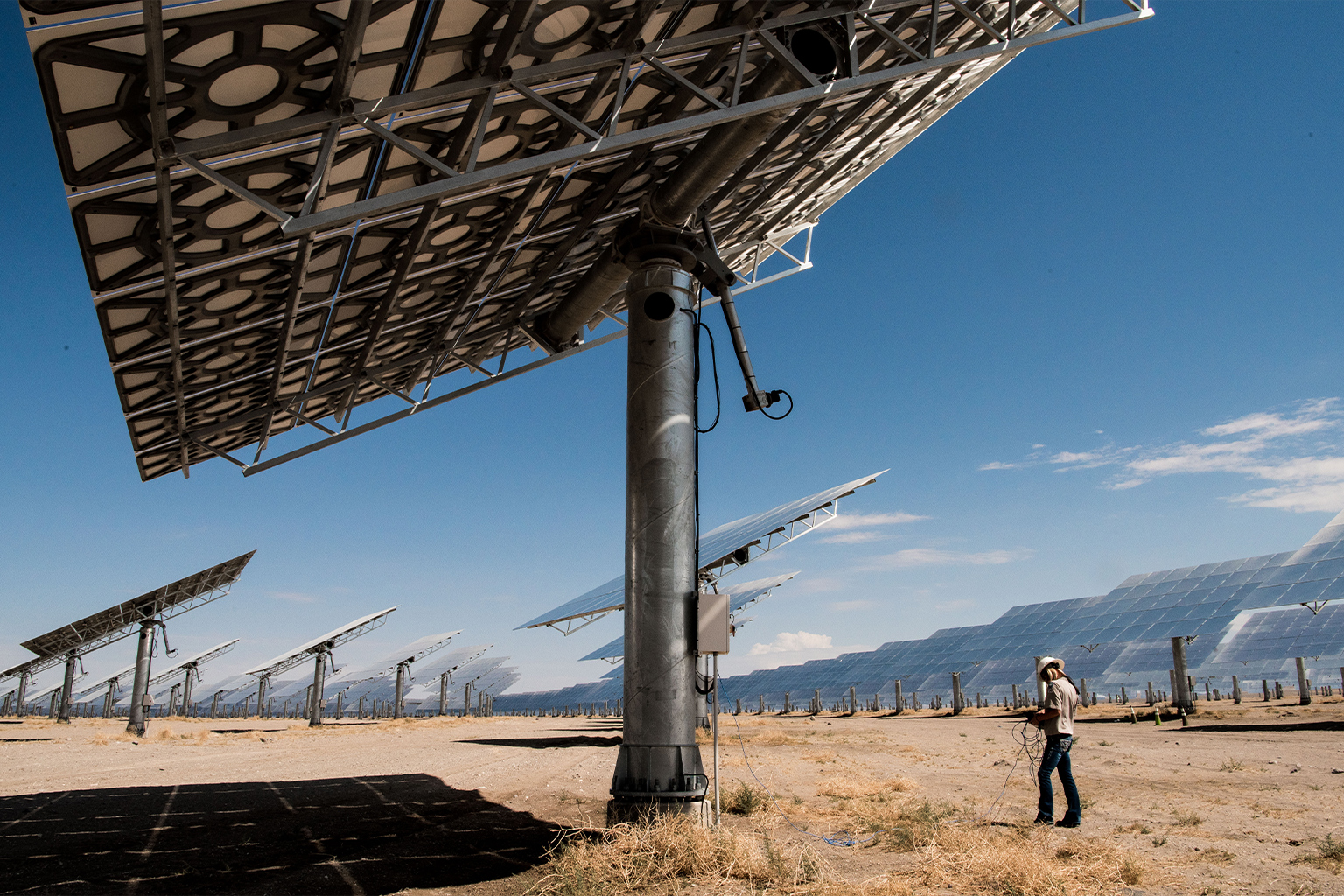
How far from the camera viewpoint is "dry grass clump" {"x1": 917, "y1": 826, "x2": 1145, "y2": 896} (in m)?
5.64

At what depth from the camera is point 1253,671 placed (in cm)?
3591

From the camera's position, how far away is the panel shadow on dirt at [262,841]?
666 cm

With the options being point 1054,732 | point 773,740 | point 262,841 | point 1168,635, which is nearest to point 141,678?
point 773,740

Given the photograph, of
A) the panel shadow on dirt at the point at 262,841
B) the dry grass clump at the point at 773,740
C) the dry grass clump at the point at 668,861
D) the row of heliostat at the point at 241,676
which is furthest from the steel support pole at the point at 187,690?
the dry grass clump at the point at 668,861

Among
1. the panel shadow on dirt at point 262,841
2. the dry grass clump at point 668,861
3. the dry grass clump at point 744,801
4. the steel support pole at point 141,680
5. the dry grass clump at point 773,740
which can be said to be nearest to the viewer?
the dry grass clump at point 668,861

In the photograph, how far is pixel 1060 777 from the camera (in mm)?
8258

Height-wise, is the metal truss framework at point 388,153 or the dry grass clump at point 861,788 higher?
the metal truss framework at point 388,153

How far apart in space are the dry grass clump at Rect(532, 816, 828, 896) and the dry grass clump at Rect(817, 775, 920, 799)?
14.4 ft

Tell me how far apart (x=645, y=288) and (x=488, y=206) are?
2127 mm

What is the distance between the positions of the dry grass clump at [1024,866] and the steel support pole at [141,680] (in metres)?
33.4

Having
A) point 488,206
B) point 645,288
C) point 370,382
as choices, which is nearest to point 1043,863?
point 645,288

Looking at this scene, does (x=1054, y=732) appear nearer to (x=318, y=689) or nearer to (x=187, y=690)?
(x=318, y=689)

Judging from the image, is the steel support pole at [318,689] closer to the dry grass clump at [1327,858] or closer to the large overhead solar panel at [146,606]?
the large overhead solar panel at [146,606]

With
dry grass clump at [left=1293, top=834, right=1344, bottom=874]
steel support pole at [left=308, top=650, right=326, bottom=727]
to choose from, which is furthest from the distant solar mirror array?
steel support pole at [left=308, top=650, right=326, bottom=727]
